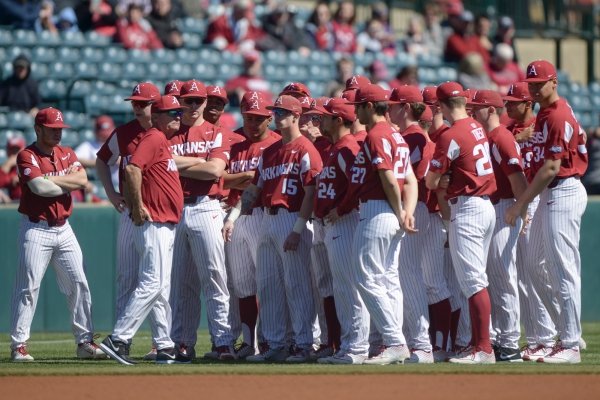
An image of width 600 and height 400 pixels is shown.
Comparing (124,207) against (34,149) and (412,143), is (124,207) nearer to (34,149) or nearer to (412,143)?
(34,149)

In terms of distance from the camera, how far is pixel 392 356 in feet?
28.2

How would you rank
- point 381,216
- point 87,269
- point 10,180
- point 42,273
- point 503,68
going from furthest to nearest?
point 503,68
point 10,180
point 87,269
point 42,273
point 381,216

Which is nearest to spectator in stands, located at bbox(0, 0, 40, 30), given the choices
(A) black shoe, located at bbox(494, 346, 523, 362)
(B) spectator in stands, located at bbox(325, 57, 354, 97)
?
(B) spectator in stands, located at bbox(325, 57, 354, 97)

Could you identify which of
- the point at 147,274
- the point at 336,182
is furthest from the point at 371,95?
the point at 147,274

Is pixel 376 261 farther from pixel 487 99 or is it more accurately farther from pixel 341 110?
pixel 487 99

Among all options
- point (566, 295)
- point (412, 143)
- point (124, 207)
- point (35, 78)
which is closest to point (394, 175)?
point (412, 143)

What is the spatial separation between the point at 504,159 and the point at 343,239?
4.12ft

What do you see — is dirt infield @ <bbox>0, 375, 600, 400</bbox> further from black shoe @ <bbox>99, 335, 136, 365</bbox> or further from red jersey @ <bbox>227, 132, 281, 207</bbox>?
red jersey @ <bbox>227, 132, 281, 207</bbox>

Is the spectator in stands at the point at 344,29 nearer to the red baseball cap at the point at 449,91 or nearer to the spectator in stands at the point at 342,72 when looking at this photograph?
the spectator in stands at the point at 342,72

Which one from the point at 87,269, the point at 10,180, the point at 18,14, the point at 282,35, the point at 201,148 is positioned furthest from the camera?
the point at 282,35

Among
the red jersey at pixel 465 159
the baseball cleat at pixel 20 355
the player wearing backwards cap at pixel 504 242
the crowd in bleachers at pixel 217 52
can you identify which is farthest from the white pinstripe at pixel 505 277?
the crowd in bleachers at pixel 217 52

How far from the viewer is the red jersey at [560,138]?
876 cm

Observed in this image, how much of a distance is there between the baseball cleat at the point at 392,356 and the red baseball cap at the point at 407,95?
5.61ft

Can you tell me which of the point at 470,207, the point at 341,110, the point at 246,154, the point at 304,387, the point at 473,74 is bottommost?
the point at 304,387
